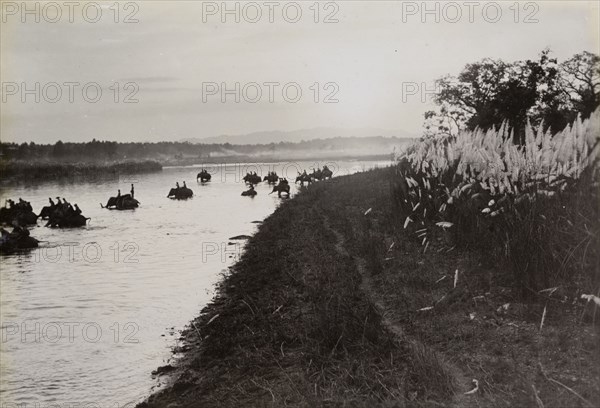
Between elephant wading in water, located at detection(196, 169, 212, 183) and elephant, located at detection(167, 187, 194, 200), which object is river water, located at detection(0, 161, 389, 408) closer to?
elephant, located at detection(167, 187, 194, 200)

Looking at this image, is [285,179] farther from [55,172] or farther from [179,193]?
[55,172]

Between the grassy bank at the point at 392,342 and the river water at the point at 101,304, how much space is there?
0.88 meters

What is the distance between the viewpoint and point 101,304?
1288cm

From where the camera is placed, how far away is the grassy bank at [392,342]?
222 inches

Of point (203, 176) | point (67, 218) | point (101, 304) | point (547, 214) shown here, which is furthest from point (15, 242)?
point (203, 176)

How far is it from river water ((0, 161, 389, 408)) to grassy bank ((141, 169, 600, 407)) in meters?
0.88

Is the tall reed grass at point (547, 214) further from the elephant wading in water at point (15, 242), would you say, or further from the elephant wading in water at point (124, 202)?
the elephant wading in water at point (124, 202)

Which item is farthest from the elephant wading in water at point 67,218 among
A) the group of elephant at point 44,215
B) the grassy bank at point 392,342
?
the grassy bank at point 392,342

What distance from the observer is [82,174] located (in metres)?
80.4

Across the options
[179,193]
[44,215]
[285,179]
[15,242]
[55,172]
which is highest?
[55,172]

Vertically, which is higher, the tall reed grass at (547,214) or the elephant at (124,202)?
the tall reed grass at (547,214)

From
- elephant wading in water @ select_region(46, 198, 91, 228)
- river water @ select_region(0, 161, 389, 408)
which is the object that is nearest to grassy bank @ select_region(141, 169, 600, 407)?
river water @ select_region(0, 161, 389, 408)

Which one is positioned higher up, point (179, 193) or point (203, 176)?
point (203, 176)

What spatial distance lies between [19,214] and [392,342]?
24906 mm
